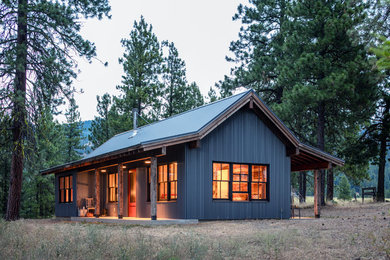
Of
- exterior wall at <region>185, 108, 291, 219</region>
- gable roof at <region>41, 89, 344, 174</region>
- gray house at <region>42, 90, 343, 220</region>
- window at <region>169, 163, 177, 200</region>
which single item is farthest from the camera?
window at <region>169, 163, 177, 200</region>

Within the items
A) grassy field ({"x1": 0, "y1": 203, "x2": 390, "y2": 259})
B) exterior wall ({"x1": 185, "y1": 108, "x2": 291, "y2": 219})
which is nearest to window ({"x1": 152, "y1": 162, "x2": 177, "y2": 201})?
exterior wall ({"x1": 185, "y1": 108, "x2": 291, "y2": 219})

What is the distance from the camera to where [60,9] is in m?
16.3

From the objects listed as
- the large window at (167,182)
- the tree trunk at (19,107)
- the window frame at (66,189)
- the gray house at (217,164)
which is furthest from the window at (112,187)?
the tree trunk at (19,107)

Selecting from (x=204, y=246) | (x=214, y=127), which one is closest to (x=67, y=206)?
(x=214, y=127)

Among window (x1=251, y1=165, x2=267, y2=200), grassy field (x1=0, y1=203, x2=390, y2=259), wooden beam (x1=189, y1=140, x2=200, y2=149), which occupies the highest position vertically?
wooden beam (x1=189, y1=140, x2=200, y2=149)

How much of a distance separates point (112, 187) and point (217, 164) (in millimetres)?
7210

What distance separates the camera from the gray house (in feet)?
51.9

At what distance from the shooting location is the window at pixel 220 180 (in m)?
16.6

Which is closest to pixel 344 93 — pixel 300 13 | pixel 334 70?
pixel 334 70

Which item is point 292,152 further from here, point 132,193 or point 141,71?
point 141,71

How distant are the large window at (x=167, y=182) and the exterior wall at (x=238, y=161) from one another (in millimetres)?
968

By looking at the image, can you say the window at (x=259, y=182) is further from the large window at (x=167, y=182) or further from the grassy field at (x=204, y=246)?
the grassy field at (x=204, y=246)

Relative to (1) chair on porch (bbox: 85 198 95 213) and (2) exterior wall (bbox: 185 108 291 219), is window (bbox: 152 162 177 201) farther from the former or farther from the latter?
(1) chair on porch (bbox: 85 198 95 213)

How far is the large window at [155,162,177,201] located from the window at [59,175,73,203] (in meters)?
8.10
